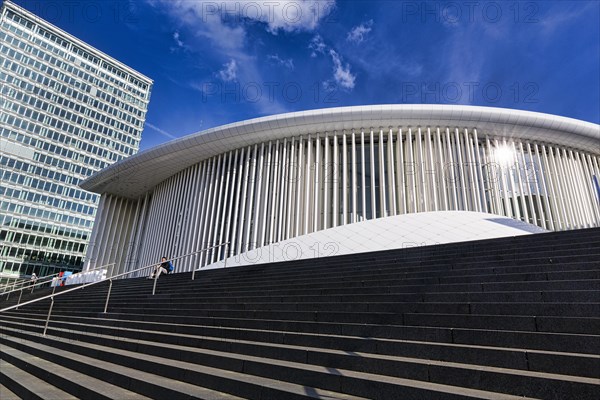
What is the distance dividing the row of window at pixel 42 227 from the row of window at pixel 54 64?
22.8 m

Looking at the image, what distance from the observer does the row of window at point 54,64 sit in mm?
48969

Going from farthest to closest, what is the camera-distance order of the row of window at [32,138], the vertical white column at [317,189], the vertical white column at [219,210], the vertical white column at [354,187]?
the row of window at [32,138], the vertical white column at [219,210], the vertical white column at [354,187], the vertical white column at [317,189]

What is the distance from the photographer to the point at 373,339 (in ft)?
12.0

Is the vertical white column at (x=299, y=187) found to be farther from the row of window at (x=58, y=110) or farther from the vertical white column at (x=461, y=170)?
the row of window at (x=58, y=110)

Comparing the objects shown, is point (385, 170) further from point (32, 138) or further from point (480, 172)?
point (32, 138)

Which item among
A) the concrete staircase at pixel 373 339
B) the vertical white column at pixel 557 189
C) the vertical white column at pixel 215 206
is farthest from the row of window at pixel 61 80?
the vertical white column at pixel 557 189

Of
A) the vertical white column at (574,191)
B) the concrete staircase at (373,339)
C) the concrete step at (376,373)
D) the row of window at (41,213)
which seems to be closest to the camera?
the concrete step at (376,373)

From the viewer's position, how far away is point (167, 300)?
8641mm

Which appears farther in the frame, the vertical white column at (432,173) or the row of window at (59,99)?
the row of window at (59,99)

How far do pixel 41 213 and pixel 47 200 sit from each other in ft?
6.52

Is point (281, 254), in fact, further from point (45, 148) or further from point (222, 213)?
point (45, 148)

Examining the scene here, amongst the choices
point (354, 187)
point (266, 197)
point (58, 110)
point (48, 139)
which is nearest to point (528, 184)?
point (354, 187)

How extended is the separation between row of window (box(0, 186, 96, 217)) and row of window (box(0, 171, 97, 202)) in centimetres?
91

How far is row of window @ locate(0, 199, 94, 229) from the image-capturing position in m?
44.8
